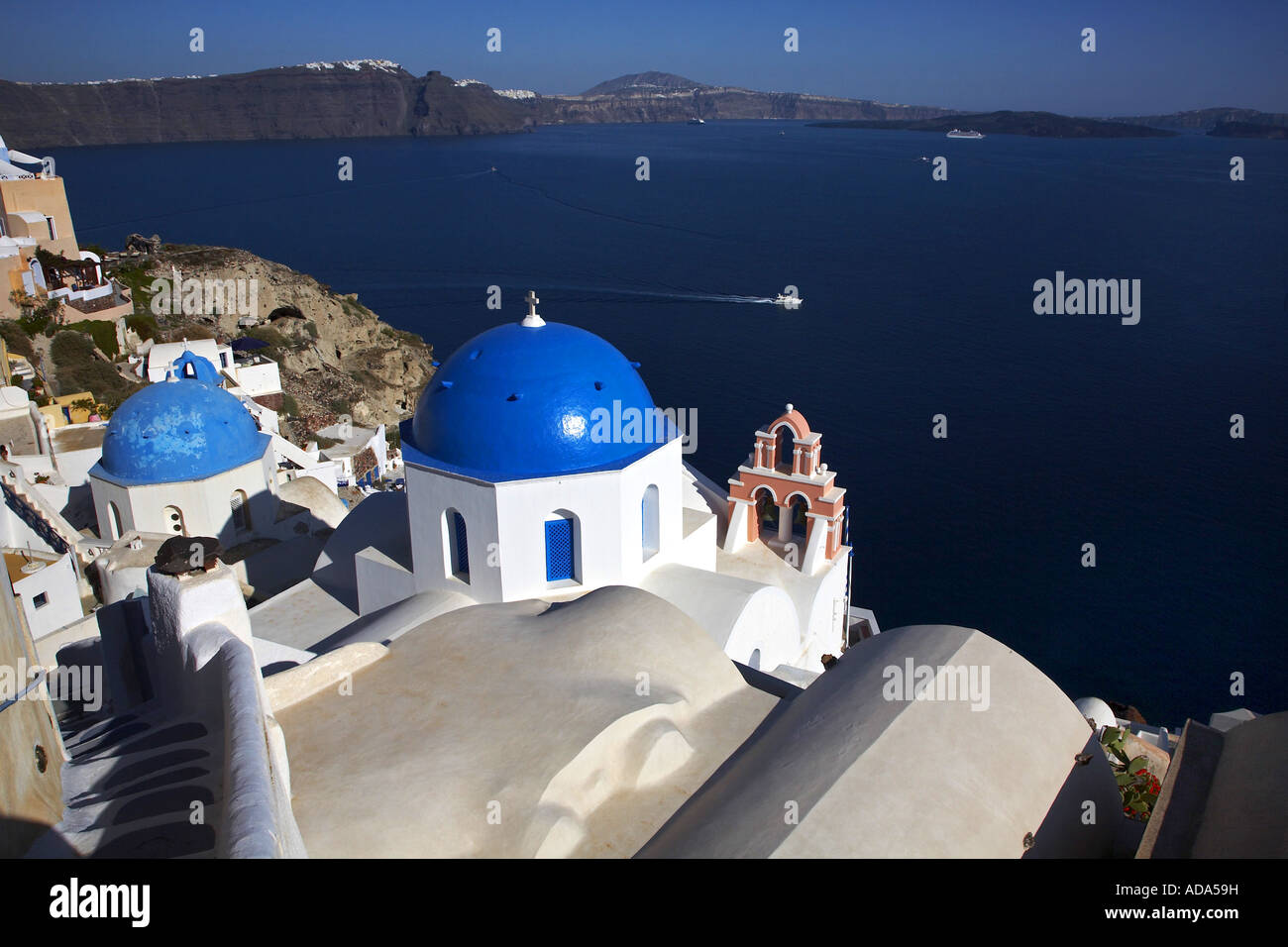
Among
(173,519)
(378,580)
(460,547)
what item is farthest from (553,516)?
(173,519)

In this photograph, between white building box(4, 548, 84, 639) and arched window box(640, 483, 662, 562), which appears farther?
white building box(4, 548, 84, 639)

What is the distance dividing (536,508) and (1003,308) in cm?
5360

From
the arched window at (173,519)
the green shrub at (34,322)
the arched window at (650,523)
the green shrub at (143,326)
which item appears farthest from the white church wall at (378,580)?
the green shrub at (143,326)

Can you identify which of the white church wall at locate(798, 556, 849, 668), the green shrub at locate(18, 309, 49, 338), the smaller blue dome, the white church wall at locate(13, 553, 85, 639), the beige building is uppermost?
the beige building

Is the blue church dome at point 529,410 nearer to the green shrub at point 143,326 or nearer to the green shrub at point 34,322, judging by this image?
the green shrub at point 34,322

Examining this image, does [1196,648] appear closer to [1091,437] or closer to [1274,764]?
[1091,437]

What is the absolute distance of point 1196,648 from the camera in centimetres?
2848

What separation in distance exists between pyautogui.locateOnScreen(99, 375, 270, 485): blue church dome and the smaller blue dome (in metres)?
2.52

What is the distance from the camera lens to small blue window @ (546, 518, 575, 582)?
43.2 ft

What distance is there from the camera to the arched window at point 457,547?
43.7 feet

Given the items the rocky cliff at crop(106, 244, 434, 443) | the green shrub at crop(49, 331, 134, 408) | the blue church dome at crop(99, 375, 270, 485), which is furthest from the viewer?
the rocky cliff at crop(106, 244, 434, 443)

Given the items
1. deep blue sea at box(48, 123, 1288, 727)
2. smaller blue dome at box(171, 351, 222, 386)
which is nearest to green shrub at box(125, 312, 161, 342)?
deep blue sea at box(48, 123, 1288, 727)

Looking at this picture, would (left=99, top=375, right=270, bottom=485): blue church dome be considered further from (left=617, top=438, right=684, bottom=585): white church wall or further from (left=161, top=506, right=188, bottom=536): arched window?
(left=617, top=438, right=684, bottom=585): white church wall

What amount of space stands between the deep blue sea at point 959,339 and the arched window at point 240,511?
→ 19512 mm
